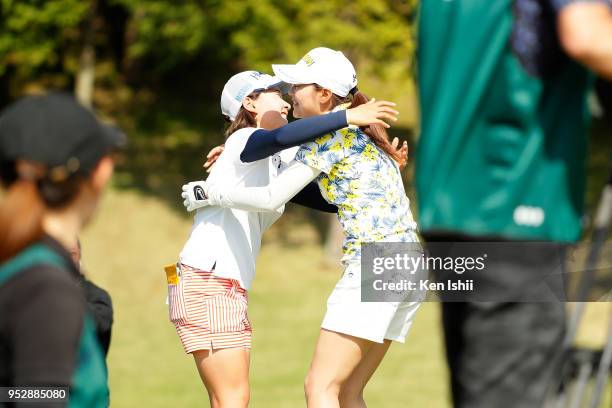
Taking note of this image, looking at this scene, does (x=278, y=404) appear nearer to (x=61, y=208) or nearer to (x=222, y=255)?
(x=222, y=255)

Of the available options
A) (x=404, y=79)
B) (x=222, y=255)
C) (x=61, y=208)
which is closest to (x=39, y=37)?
(x=404, y=79)

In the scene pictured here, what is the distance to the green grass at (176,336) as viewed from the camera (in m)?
10.2

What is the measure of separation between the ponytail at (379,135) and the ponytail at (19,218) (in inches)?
87.1

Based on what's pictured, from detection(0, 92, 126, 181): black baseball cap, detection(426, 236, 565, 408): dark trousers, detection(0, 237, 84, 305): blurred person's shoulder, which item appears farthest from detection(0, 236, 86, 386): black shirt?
detection(426, 236, 565, 408): dark trousers

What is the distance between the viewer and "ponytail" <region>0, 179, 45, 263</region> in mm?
2816

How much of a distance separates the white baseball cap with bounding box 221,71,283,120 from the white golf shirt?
0.19 m

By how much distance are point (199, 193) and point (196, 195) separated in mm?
21

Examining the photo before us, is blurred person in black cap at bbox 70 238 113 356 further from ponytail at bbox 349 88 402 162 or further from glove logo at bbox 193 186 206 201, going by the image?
ponytail at bbox 349 88 402 162

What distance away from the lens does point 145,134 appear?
2088 centimetres

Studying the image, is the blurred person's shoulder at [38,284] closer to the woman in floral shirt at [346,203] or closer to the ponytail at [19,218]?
the ponytail at [19,218]

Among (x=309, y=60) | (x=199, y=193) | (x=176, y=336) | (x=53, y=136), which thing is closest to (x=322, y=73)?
(x=309, y=60)

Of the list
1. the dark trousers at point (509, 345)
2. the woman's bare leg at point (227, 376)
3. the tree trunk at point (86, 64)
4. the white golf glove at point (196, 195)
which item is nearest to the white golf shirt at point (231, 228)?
the white golf glove at point (196, 195)

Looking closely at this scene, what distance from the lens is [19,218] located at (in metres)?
2.82

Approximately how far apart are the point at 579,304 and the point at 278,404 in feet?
22.3
